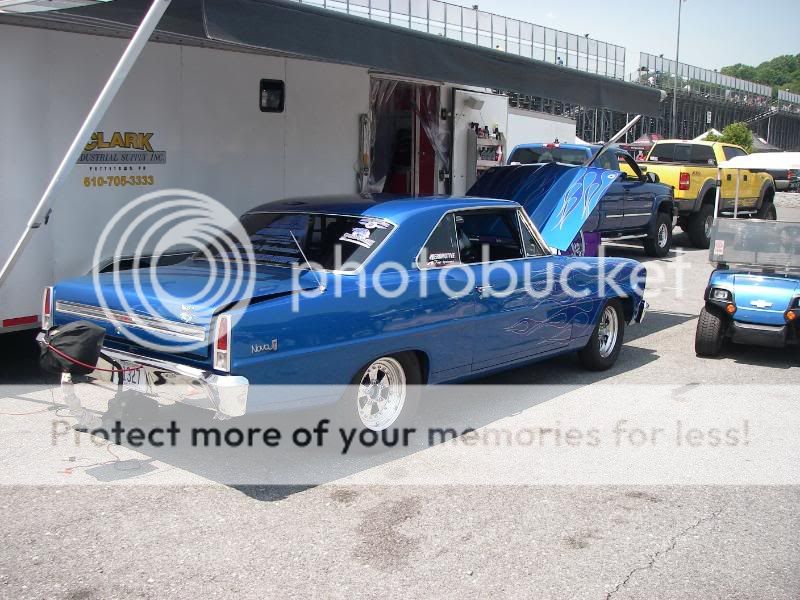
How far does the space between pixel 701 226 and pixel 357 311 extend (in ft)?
44.2

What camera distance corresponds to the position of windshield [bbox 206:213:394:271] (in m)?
5.62

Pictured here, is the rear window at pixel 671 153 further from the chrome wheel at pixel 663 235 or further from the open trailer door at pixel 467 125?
the open trailer door at pixel 467 125

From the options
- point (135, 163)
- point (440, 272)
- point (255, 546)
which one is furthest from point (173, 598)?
point (135, 163)

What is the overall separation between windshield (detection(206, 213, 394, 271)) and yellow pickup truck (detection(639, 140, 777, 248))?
11.5 meters

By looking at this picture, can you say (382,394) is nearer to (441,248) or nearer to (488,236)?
(441,248)

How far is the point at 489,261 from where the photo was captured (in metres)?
6.32

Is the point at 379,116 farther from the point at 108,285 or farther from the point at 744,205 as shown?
the point at 744,205

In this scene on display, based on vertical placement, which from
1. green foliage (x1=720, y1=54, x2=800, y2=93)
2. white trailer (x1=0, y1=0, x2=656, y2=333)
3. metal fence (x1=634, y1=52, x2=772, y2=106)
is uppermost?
green foliage (x1=720, y1=54, x2=800, y2=93)

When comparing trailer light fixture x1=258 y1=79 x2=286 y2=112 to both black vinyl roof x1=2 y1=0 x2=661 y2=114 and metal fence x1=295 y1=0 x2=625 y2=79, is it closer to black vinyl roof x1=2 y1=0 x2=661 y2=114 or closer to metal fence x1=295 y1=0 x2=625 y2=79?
black vinyl roof x1=2 y1=0 x2=661 y2=114

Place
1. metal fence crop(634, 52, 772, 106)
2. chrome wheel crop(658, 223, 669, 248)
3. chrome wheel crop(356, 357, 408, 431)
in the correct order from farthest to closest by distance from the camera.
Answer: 1. metal fence crop(634, 52, 772, 106)
2. chrome wheel crop(658, 223, 669, 248)
3. chrome wheel crop(356, 357, 408, 431)

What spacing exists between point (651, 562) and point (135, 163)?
573 cm

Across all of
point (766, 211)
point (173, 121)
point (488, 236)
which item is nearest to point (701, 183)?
point (766, 211)

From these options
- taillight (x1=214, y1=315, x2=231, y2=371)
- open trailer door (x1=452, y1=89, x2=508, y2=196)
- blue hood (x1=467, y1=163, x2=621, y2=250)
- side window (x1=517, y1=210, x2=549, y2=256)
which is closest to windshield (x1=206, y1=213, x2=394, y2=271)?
taillight (x1=214, y1=315, x2=231, y2=371)

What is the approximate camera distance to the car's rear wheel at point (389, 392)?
5492 mm
